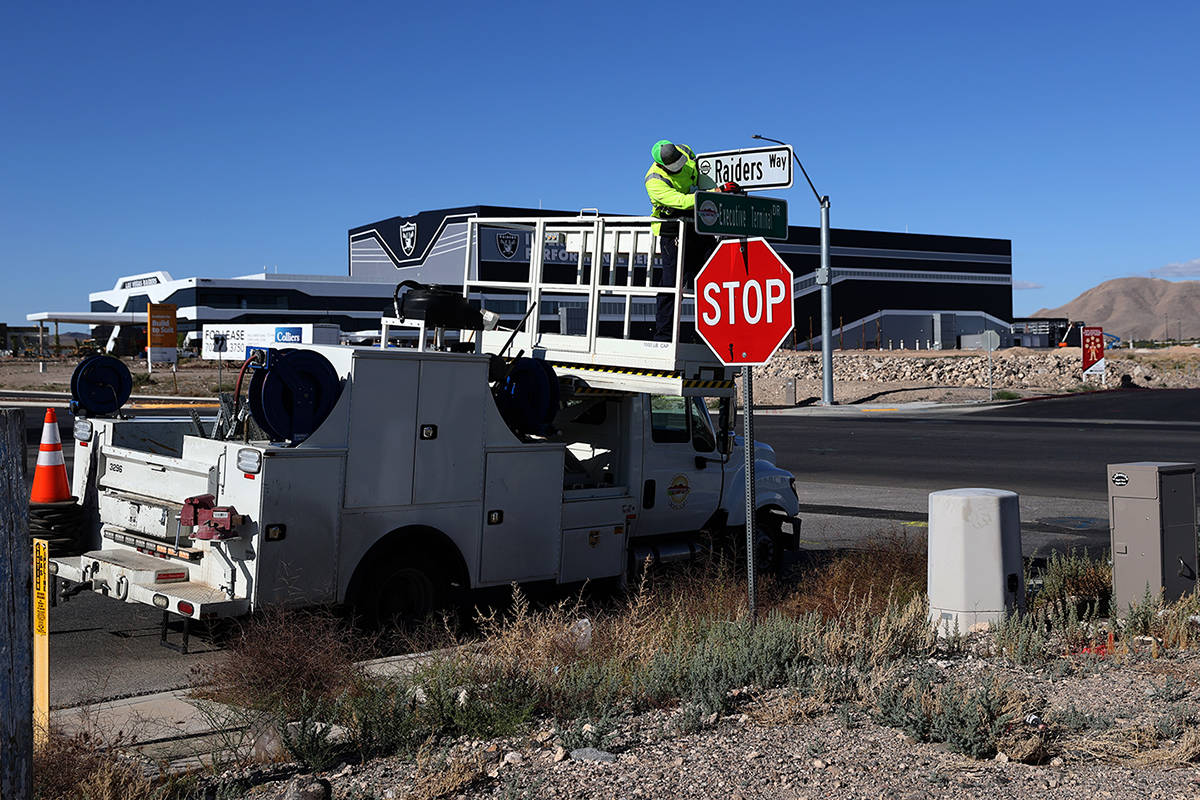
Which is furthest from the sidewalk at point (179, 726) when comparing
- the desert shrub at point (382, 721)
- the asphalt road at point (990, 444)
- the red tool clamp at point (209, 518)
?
the asphalt road at point (990, 444)

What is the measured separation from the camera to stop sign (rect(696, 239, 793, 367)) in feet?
23.9

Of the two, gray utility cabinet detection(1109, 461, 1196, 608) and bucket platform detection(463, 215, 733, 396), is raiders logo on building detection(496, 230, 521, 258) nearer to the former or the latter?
bucket platform detection(463, 215, 733, 396)

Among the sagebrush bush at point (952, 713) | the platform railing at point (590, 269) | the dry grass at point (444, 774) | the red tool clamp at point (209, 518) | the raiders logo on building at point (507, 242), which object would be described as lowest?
the dry grass at point (444, 774)

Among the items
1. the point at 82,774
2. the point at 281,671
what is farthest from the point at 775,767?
the point at 82,774

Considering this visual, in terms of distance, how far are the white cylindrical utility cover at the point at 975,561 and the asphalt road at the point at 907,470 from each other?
485 centimetres

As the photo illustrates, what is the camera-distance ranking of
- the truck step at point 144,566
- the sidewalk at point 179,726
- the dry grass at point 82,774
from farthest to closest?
the truck step at point 144,566, the sidewalk at point 179,726, the dry grass at point 82,774

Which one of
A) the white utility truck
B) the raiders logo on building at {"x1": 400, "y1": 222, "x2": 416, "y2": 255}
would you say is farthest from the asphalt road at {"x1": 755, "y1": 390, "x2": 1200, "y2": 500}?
the raiders logo on building at {"x1": 400, "y1": 222, "x2": 416, "y2": 255}

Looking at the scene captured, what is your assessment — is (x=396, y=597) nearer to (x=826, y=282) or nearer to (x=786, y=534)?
(x=786, y=534)

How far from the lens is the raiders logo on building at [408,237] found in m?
101

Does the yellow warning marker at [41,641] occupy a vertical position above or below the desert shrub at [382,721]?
above

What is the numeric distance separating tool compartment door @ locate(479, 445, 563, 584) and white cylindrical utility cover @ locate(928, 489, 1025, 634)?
111 inches

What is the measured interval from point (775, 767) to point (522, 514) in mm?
3990

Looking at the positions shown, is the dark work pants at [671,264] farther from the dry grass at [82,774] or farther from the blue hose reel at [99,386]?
the dry grass at [82,774]

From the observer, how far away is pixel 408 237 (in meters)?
102
